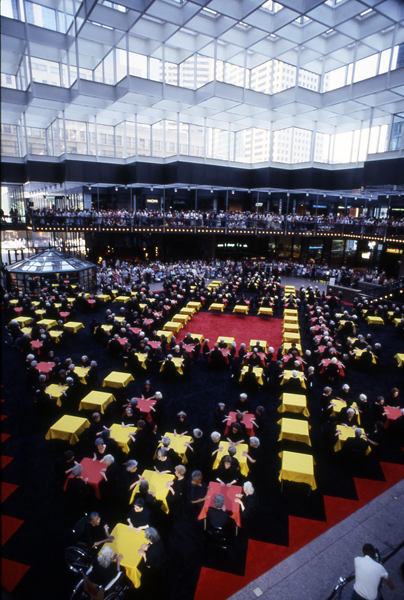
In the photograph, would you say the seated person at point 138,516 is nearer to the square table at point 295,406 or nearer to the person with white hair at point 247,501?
the person with white hair at point 247,501

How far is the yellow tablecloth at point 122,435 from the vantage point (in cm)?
780

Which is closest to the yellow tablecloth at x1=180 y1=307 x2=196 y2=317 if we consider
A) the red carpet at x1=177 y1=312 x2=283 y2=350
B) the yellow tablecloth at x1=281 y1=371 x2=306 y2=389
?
the red carpet at x1=177 y1=312 x2=283 y2=350

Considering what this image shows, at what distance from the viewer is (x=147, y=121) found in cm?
3284

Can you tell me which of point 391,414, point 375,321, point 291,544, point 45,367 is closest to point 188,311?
point 45,367

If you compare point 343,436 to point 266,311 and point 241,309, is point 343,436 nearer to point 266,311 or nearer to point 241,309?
point 266,311

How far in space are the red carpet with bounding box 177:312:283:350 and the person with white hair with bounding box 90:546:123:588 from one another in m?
10.3

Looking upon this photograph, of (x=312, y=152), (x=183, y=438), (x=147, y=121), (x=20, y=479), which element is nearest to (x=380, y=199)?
(x=312, y=152)

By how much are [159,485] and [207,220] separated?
88.5 feet

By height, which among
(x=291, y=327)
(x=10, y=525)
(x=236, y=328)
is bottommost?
(x=10, y=525)

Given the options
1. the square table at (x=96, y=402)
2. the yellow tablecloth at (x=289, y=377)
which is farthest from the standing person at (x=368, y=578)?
the square table at (x=96, y=402)

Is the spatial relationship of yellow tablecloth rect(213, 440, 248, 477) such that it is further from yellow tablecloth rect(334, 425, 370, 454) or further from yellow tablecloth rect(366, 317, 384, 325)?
yellow tablecloth rect(366, 317, 384, 325)

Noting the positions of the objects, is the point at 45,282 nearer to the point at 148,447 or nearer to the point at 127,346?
the point at 127,346

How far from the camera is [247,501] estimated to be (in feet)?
20.9

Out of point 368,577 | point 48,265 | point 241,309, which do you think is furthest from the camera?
point 241,309
